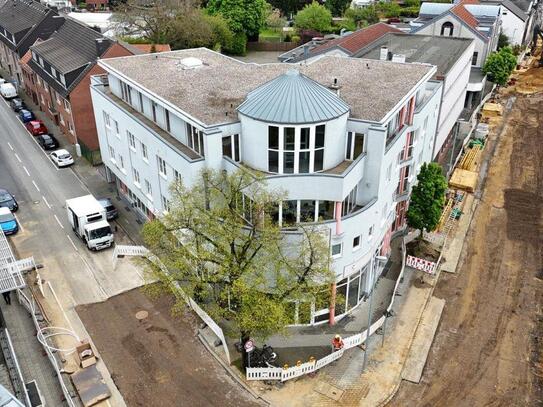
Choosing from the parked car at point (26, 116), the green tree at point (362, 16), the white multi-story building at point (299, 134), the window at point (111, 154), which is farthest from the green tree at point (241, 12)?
the window at point (111, 154)

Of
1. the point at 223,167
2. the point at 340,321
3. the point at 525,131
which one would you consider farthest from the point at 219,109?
the point at 525,131

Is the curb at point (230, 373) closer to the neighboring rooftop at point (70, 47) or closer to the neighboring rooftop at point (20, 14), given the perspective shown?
the neighboring rooftop at point (70, 47)

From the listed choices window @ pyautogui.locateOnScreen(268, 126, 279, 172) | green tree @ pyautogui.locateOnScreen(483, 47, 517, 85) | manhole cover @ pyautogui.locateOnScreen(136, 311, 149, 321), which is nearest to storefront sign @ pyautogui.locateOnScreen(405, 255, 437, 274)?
window @ pyautogui.locateOnScreen(268, 126, 279, 172)

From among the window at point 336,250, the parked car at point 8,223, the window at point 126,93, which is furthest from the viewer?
the parked car at point 8,223

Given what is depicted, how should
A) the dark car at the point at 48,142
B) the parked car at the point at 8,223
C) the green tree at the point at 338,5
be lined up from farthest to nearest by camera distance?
the green tree at the point at 338,5, the dark car at the point at 48,142, the parked car at the point at 8,223

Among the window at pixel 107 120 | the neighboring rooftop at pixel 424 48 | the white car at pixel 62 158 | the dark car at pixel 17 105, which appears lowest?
the white car at pixel 62 158

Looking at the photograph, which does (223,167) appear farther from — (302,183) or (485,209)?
(485,209)

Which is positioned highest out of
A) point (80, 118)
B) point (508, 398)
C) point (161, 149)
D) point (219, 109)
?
point (219, 109)
